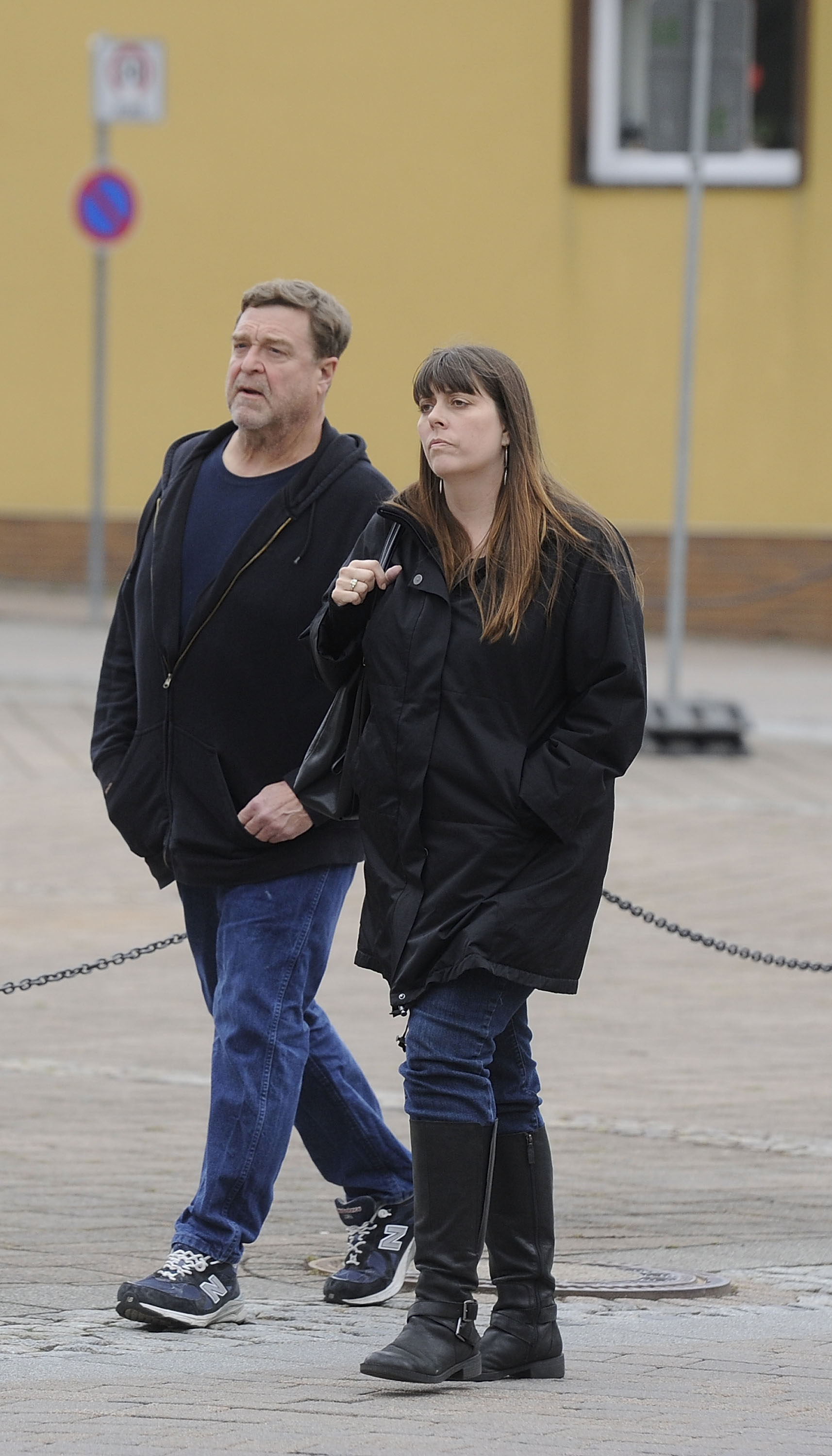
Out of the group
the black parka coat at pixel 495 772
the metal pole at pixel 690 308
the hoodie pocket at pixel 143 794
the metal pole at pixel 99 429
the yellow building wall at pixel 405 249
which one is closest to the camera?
the black parka coat at pixel 495 772

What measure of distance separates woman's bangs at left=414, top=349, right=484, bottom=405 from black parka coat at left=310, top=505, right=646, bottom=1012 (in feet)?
0.93

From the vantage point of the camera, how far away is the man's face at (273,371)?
482cm

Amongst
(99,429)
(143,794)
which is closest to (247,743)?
(143,794)

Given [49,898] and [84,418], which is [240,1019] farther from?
[84,418]

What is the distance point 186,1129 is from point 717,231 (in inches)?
494

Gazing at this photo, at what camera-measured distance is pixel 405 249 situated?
59.2 feet

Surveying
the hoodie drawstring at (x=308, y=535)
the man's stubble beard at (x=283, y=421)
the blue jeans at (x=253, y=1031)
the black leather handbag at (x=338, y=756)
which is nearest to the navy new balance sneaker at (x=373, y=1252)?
the blue jeans at (x=253, y=1031)

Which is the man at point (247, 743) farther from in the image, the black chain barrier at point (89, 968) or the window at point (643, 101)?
the window at point (643, 101)

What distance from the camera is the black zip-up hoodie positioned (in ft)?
15.6

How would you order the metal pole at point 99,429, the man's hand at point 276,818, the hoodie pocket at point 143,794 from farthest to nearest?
the metal pole at point 99,429 < the hoodie pocket at point 143,794 < the man's hand at point 276,818

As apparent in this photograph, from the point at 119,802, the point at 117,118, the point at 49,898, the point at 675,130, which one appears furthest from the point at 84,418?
the point at 119,802

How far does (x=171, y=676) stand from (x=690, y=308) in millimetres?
8450

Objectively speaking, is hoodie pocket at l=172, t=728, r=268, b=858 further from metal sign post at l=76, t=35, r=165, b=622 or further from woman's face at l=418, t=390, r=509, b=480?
metal sign post at l=76, t=35, r=165, b=622

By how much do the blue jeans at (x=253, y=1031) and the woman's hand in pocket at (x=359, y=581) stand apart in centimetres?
67
